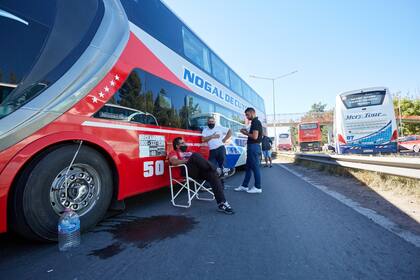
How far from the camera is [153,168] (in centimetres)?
431

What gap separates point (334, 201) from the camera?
15.0 feet

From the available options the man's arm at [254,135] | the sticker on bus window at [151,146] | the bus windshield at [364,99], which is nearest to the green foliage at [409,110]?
the bus windshield at [364,99]

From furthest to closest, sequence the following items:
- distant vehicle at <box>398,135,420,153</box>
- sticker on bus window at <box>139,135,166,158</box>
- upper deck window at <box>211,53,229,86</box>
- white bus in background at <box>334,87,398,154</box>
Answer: distant vehicle at <box>398,135,420,153</box> → white bus in background at <box>334,87,398,154</box> → upper deck window at <box>211,53,229,86</box> → sticker on bus window at <box>139,135,166,158</box>

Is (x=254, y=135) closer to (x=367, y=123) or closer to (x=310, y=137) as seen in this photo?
(x=367, y=123)

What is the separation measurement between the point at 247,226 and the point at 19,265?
2.37 meters

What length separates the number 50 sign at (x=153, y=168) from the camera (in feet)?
13.5

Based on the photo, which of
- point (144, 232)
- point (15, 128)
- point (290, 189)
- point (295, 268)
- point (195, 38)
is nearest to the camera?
point (295, 268)

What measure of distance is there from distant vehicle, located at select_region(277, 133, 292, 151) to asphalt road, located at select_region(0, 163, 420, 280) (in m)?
38.1

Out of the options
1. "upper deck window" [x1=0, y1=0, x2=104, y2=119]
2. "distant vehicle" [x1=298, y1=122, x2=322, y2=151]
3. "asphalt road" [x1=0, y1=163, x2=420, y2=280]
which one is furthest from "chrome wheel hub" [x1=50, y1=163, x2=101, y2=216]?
"distant vehicle" [x1=298, y1=122, x2=322, y2=151]

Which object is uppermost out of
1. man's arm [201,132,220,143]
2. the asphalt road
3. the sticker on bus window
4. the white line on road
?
man's arm [201,132,220,143]

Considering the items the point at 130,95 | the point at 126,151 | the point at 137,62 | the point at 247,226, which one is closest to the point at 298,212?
the point at 247,226

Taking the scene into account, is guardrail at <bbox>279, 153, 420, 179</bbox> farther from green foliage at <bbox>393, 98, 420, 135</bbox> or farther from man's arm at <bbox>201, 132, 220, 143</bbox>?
green foliage at <bbox>393, 98, 420, 135</bbox>

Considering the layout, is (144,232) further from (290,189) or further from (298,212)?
(290,189)

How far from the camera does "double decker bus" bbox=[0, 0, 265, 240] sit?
7.87 ft
